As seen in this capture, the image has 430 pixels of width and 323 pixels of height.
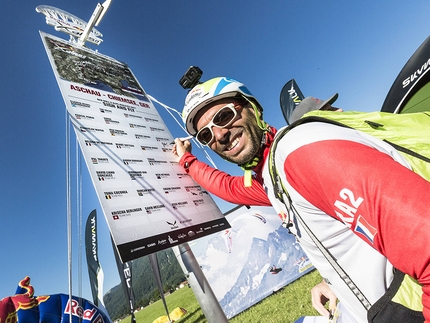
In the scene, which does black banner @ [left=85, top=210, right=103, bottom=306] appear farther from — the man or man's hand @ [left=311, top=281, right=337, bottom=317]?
the man

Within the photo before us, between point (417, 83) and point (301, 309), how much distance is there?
19.2ft

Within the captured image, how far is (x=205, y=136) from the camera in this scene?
2426 millimetres

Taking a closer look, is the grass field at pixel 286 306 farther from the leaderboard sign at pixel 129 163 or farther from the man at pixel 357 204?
the man at pixel 357 204

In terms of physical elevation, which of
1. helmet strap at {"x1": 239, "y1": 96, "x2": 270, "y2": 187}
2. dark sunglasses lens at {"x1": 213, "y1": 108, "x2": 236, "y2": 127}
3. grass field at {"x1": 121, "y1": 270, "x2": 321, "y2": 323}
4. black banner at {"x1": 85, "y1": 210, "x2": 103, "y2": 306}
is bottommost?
grass field at {"x1": 121, "y1": 270, "x2": 321, "y2": 323}

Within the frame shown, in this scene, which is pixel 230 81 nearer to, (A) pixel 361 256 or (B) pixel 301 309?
(A) pixel 361 256


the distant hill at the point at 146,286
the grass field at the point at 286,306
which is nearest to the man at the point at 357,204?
the grass field at the point at 286,306

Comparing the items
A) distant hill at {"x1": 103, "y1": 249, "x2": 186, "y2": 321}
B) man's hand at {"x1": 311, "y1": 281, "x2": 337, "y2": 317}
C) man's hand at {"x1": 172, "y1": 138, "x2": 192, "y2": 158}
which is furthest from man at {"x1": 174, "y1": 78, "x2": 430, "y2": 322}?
distant hill at {"x1": 103, "y1": 249, "x2": 186, "y2": 321}

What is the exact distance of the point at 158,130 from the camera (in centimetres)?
365

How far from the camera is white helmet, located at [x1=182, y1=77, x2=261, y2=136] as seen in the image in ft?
7.49

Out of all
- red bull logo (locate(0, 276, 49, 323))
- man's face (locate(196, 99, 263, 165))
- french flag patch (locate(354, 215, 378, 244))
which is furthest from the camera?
red bull logo (locate(0, 276, 49, 323))

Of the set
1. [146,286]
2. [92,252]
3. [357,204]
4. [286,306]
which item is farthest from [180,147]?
[146,286]

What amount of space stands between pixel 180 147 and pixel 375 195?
2737 millimetres

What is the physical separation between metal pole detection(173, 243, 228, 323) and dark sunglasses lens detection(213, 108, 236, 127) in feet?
7.27

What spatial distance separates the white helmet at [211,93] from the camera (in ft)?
7.49
